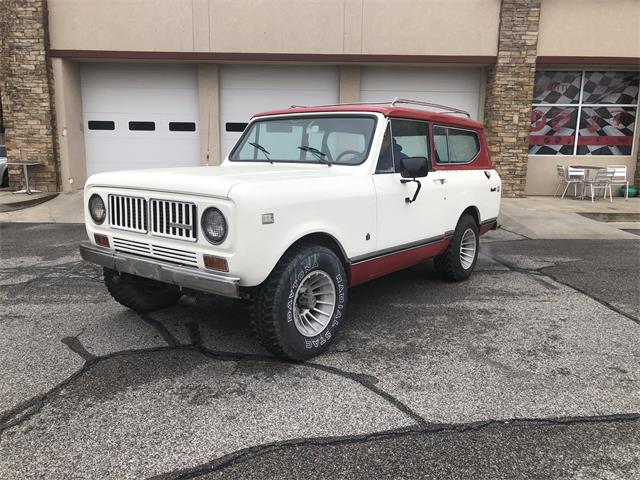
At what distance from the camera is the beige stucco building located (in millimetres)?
11953

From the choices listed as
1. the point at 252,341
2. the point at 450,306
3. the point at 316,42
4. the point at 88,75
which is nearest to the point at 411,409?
the point at 252,341

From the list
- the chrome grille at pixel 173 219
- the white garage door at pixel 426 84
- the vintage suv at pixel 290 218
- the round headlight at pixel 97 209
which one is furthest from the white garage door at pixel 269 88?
the chrome grille at pixel 173 219

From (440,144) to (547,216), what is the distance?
20.4 feet

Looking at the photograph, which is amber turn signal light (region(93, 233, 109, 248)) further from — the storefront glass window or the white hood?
the storefront glass window

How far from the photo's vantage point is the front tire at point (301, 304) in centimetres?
336

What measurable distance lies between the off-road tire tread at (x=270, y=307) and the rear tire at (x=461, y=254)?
259 centimetres

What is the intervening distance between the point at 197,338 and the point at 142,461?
1.58m

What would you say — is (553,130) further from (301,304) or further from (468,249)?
(301,304)

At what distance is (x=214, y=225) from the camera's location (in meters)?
3.21

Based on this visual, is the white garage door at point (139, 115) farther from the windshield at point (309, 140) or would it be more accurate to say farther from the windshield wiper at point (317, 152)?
the windshield wiper at point (317, 152)

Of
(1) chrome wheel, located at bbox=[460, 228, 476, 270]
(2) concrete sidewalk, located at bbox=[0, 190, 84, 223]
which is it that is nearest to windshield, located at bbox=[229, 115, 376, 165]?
(1) chrome wheel, located at bbox=[460, 228, 476, 270]

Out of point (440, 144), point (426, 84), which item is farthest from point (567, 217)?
point (440, 144)

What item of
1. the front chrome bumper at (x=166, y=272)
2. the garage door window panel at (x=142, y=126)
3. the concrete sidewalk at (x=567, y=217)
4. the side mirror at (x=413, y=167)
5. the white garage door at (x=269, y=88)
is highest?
the white garage door at (x=269, y=88)

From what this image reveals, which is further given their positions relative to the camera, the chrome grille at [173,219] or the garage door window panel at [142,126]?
the garage door window panel at [142,126]
